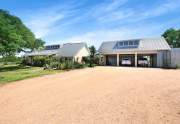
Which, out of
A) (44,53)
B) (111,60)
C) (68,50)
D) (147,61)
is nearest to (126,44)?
(111,60)

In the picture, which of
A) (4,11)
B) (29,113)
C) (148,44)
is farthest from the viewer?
(148,44)

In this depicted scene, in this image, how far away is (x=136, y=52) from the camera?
36.4 meters

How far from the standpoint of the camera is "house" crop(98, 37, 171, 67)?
33969mm

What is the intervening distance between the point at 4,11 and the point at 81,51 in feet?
51.2

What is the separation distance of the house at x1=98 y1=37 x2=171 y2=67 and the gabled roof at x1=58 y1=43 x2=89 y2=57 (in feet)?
13.0

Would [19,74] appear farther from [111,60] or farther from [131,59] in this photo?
[131,59]

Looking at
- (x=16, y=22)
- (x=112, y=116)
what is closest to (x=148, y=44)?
Answer: (x=16, y=22)

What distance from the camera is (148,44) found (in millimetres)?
36719

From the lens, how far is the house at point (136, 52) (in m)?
34.0

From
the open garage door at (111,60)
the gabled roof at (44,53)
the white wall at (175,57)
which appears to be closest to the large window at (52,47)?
the gabled roof at (44,53)

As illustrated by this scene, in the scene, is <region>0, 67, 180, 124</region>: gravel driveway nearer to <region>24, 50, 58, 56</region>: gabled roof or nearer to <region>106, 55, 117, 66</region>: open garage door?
<region>106, 55, 117, 66</region>: open garage door

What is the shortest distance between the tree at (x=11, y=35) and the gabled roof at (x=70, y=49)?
24.1ft

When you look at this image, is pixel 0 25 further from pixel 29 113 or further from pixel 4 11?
pixel 29 113

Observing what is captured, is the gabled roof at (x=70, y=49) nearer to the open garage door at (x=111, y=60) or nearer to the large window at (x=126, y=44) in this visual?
the open garage door at (x=111, y=60)
